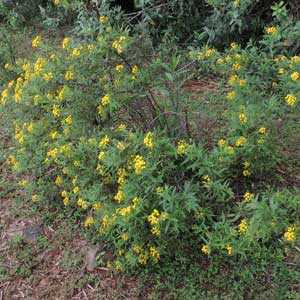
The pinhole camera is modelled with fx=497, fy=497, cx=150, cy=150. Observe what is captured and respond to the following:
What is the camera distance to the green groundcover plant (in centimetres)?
288

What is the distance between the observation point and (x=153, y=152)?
9.70ft

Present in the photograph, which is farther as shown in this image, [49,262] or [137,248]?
[49,262]

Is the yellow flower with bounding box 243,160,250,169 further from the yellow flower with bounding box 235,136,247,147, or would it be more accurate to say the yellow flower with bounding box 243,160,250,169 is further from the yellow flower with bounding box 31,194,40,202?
the yellow flower with bounding box 31,194,40,202

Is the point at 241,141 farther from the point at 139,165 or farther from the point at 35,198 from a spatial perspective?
the point at 35,198

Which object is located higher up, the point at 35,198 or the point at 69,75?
the point at 69,75

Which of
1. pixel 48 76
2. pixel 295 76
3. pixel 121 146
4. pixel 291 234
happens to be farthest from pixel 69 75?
pixel 291 234

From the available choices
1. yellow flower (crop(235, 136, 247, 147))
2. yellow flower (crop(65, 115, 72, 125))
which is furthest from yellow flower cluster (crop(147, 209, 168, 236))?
yellow flower (crop(65, 115, 72, 125))

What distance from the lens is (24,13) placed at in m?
7.05

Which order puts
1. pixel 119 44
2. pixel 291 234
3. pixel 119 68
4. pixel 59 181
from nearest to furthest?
pixel 291 234
pixel 119 44
pixel 119 68
pixel 59 181

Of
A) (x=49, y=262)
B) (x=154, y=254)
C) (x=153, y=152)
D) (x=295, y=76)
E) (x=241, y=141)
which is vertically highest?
(x=295, y=76)

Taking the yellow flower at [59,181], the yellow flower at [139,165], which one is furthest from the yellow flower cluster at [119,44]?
the yellow flower at [59,181]

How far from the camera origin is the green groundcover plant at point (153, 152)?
288 cm

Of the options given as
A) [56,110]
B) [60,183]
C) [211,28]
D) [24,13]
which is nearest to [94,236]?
[60,183]

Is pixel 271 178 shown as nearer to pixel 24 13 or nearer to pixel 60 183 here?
A: pixel 60 183
